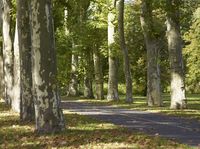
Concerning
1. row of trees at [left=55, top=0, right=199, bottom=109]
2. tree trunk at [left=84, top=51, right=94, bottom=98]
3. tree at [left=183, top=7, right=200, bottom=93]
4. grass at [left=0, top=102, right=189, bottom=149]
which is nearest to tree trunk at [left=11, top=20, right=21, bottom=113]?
→ grass at [left=0, top=102, right=189, bottom=149]

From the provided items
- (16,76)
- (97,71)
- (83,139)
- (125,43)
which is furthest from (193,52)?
(83,139)

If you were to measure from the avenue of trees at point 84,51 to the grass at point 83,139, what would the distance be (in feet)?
2.61

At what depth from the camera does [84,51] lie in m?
55.3

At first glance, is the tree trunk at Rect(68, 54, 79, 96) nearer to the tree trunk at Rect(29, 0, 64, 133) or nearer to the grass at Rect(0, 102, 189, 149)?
the grass at Rect(0, 102, 189, 149)

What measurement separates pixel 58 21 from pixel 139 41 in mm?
31586

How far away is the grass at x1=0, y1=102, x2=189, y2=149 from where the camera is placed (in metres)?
14.2

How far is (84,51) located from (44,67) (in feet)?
127

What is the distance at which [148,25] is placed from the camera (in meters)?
33.7

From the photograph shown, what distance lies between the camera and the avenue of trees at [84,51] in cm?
1658

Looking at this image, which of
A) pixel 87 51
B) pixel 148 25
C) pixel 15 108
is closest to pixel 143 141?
pixel 15 108

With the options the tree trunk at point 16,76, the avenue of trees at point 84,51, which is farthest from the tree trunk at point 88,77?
the tree trunk at point 16,76

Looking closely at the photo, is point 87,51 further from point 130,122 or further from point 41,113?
point 41,113

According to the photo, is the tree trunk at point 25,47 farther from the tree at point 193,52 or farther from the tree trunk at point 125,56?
the tree at point 193,52

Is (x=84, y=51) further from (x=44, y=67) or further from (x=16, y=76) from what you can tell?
(x=44, y=67)
